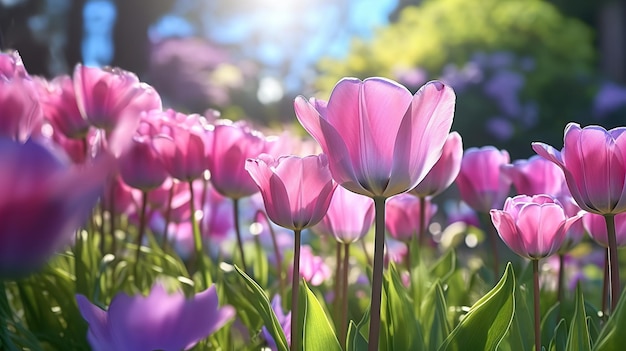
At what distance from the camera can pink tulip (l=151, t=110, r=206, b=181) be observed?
87cm

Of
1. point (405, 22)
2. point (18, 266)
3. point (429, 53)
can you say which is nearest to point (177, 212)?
point (18, 266)

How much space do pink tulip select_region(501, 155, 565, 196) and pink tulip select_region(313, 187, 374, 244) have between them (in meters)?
0.22

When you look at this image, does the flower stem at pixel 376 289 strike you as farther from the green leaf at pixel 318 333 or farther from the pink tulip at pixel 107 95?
the pink tulip at pixel 107 95

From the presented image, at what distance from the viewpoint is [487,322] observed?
0.63 m

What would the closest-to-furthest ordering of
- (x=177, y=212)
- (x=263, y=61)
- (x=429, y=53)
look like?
(x=177, y=212) → (x=429, y=53) → (x=263, y=61)

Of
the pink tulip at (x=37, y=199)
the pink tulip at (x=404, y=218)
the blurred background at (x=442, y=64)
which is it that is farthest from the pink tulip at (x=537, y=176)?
the blurred background at (x=442, y=64)

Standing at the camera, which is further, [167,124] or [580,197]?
[167,124]

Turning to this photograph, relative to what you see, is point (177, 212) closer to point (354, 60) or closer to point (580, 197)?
point (580, 197)

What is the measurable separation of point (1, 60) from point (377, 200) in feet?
1.41

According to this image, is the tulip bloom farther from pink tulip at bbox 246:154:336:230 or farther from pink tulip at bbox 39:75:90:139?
pink tulip at bbox 39:75:90:139

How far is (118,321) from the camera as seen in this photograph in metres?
0.42

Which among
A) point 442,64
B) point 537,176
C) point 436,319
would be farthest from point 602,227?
point 442,64

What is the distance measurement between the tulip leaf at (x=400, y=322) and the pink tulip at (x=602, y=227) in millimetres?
236

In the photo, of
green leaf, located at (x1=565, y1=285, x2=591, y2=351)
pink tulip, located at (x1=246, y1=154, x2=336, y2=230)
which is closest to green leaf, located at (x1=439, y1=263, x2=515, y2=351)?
green leaf, located at (x1=565, y1=285, x2=591, y2=351)
